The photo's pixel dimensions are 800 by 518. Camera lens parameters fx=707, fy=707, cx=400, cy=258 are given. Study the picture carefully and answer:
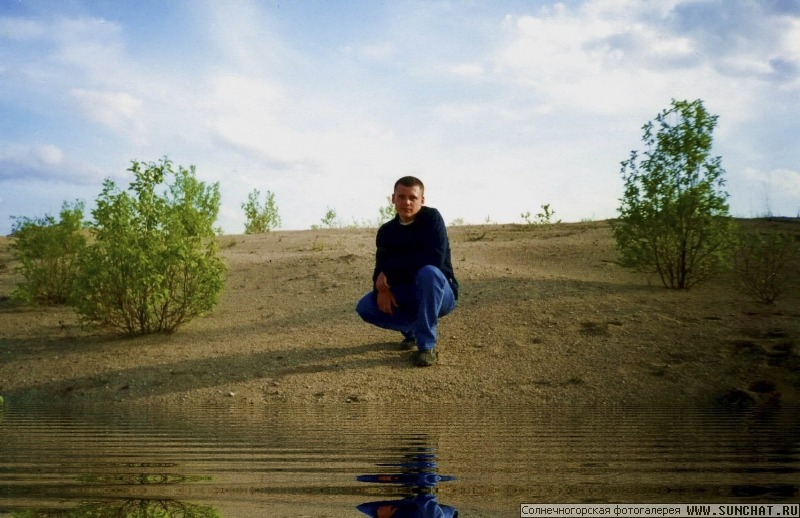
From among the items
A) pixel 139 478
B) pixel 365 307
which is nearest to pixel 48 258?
pixel 365 307

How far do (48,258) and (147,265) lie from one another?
3.83 m

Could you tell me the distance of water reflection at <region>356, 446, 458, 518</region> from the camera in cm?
203

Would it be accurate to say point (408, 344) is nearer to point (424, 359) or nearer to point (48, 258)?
point (424, 359)

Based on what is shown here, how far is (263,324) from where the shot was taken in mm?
11055

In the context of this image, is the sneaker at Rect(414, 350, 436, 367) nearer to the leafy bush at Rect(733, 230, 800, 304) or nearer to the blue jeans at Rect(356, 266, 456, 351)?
the blue jeans at Rect(356, 266, 456, 351)

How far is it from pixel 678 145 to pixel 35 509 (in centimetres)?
1202

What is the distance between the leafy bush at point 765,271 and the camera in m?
11.5

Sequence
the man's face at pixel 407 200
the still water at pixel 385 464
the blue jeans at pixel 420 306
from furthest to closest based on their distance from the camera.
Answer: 1. the blue jeans at pixel 420 306
2. the man's face at pixel 407 200
3. the still water at pixel 385 464

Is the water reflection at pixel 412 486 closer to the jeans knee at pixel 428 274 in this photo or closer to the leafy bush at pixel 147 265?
the jeans knee at pixel 428 274

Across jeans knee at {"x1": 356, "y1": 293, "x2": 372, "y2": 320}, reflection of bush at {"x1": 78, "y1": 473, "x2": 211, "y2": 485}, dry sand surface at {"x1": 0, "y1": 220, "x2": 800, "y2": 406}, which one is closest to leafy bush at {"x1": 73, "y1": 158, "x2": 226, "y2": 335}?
dry sand surface at {"x1": 0, "y1": 220, "x2": 800, "y2": 406}

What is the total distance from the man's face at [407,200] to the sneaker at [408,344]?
191cm

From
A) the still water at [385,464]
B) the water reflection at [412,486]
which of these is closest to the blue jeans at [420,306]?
the still water at [385,464]

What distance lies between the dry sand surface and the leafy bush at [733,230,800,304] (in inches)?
9.9

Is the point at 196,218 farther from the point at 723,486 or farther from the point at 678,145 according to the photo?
the point at 723,486
